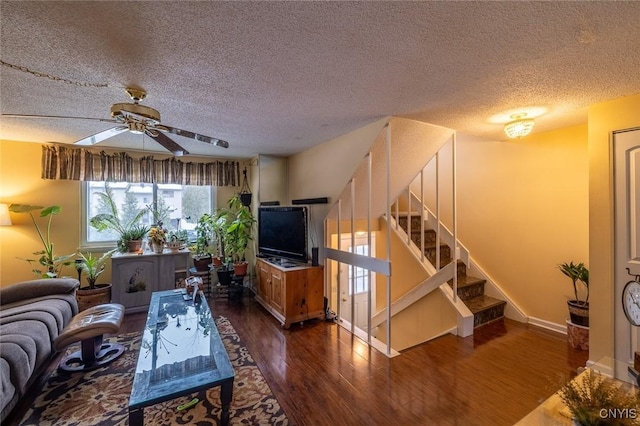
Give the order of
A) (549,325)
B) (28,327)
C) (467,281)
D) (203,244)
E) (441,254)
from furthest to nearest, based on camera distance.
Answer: (203,244) → (441,254) → (467,281) → (549,325) → (28,327)

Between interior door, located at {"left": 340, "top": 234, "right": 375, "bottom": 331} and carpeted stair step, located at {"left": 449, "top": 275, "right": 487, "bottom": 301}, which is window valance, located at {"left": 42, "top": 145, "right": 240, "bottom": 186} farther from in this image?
carpeted stair step, located at {"left": 449, "top": 275, "right": 487, "bottom": 301}

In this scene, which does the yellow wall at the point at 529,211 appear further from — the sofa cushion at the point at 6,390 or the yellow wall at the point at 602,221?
the sofa cushion at the point at 6,390

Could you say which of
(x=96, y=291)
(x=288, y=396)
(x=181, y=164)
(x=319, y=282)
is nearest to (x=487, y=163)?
(x=319, y=282)

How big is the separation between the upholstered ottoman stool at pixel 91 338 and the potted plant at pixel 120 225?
1472 millimetres

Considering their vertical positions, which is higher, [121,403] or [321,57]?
[321,57]

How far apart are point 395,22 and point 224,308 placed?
12.7ft

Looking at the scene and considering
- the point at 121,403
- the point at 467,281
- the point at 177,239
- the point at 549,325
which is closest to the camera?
the point at 121,403

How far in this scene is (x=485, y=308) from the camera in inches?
131

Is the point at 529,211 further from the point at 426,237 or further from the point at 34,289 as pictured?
the point at 34,289

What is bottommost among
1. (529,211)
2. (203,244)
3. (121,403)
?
(121,403)

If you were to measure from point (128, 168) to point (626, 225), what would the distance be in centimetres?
565

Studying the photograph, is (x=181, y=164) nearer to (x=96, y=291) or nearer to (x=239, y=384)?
(x=96, y=291)

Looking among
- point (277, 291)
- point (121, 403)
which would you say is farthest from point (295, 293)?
point (121, 403)

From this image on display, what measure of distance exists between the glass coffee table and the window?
2.14m
